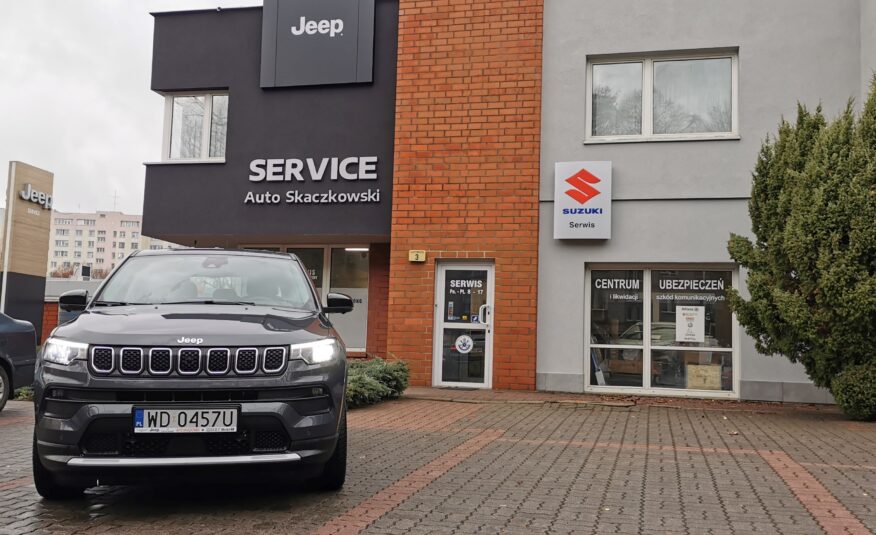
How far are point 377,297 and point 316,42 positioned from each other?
16.9 feet

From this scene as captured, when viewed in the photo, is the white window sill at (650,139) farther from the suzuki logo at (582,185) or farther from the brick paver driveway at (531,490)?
the brick paver driveway at (531,490)

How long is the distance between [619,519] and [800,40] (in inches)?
409

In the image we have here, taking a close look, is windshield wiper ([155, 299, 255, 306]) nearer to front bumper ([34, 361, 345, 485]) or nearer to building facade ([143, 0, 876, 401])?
front bumper ([34, 361, 345, 485])

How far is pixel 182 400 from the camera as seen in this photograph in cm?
455

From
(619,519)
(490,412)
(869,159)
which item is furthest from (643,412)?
(619,519)

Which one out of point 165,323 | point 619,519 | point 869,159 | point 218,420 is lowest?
point 619,519

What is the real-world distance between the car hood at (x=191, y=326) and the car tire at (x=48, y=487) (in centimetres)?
85

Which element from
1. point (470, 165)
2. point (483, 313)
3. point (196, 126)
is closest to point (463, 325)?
point (483, 313)

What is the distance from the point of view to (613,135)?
13.2m

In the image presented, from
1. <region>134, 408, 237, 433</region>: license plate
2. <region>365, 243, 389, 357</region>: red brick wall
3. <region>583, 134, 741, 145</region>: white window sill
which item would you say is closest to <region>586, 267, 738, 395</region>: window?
<region>583, 134, 741, 145</region>: white window sill

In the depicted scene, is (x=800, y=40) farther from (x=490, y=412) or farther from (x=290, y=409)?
(x=290, y=409)

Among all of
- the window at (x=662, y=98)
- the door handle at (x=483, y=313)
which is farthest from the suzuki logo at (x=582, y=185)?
the door handle at (x=483, y=313)

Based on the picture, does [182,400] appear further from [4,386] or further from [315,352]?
[4,386]

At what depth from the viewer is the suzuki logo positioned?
13.0 meters
